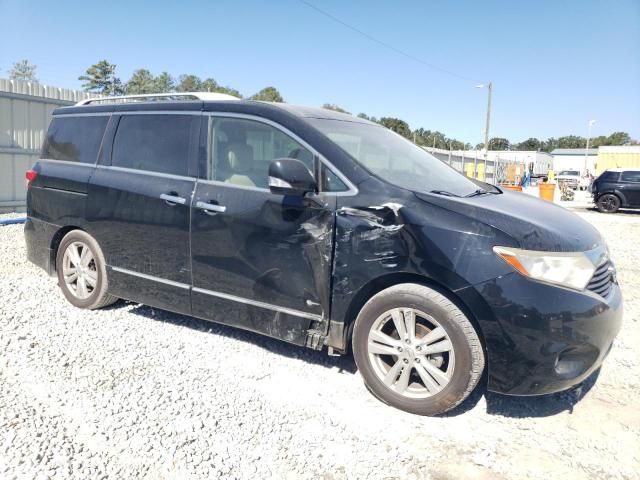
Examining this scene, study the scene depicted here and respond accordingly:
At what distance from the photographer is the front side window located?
357cm

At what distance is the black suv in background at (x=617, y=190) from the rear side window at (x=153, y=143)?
18246mm

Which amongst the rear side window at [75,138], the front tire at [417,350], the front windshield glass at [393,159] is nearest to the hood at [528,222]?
the front windshield glass at [393,159]

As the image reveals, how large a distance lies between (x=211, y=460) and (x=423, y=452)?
1131 mm

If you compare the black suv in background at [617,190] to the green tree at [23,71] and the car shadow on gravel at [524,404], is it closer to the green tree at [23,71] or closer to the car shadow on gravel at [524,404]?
the car shadow on gravel at [524,404]

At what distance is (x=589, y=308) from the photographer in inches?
111

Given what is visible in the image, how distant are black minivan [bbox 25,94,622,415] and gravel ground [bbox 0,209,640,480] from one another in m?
0.29

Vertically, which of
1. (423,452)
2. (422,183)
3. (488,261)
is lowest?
(423,452)

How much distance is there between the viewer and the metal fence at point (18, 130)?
1098cm

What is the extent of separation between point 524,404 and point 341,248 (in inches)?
62.9

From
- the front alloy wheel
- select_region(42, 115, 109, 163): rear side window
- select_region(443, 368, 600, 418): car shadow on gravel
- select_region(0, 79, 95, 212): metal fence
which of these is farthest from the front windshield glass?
select_region(0, 79, 95, 212): metal fence

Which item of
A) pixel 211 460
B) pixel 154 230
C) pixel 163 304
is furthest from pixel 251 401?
pixel 154 230

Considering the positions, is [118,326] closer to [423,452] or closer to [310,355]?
[310,355]

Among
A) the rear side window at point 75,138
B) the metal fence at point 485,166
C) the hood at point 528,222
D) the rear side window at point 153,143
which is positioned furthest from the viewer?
the metal fence at point 485,166

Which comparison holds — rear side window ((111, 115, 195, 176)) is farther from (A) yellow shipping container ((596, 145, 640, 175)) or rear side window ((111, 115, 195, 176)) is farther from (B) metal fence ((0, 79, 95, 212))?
(A) yellow shipping container ((596, 145, 640, 175))
